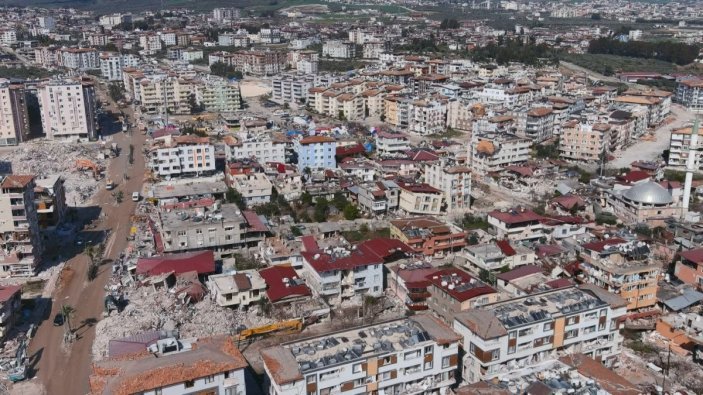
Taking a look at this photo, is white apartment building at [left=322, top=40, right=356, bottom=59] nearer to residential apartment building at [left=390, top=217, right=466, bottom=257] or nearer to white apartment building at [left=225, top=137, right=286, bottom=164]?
white apartment building at [left=225, top=137, right=286, bottom=164]

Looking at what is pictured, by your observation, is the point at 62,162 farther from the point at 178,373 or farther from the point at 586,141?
the point at 586,141

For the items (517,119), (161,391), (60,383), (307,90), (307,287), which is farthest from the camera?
(307,90)

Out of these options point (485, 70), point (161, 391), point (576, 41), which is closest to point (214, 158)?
point (161, 391)

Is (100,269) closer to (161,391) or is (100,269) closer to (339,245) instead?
(339,245)

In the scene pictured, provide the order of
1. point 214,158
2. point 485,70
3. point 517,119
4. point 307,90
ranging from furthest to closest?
point 485,70 → point 307,90 → point 517,119 → point 214,158

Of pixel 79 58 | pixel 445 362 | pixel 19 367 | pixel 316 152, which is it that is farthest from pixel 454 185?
pixel 79 58

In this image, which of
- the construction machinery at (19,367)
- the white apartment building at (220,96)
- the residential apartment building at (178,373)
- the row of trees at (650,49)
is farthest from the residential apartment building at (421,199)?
the row of trees at (650,49)

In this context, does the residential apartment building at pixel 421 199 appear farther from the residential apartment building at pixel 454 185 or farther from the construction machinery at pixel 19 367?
the construction machinery at pixel 19 367
